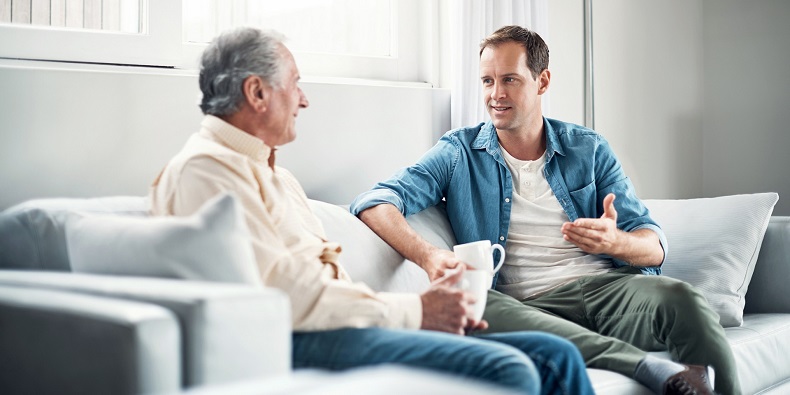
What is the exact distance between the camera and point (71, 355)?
129 centimetres

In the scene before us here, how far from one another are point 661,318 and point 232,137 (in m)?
1.22

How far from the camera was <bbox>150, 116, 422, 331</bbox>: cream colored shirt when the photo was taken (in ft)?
5.27

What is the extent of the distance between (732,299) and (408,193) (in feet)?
3.37

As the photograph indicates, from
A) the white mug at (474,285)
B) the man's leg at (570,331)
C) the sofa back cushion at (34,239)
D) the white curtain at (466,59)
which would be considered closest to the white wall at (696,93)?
the white curtain at (466,59)

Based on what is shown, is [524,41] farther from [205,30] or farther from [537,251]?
[205,30]

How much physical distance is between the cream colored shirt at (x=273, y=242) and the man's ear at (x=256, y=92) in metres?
0.12

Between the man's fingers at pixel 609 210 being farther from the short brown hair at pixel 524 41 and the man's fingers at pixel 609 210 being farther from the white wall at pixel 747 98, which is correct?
the white wall at pixel 747 98

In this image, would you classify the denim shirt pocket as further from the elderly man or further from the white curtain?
the elderly man

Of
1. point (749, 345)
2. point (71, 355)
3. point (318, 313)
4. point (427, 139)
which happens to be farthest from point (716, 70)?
point (71, 355)

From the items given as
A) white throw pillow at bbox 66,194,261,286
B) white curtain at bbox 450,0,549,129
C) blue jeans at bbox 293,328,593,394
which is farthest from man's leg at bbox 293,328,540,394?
white curtain at bbox 450,0,549,129

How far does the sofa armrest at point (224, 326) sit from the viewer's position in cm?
122

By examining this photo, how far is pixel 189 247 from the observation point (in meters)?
1.38

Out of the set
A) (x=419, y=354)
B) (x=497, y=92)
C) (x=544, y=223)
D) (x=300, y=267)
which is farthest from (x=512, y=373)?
(x=497, y=92)

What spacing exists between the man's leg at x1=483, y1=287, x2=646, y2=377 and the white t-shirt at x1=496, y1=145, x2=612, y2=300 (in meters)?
0.26
